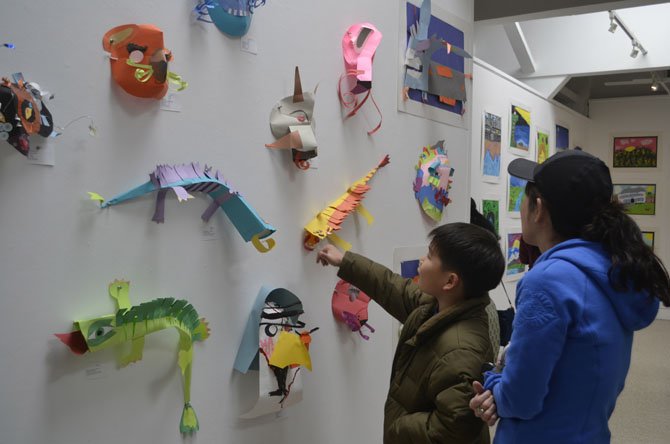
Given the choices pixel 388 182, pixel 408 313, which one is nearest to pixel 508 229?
pixel 388 182

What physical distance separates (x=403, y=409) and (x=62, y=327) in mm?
909

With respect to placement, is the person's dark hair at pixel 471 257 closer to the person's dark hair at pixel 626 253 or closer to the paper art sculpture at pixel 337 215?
the person's dark hair at pixel 626 253

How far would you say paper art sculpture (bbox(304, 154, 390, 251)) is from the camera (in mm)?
2049

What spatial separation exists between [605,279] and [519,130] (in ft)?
12.9

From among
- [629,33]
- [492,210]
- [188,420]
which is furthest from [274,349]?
[629,33]

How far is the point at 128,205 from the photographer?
1.49 meters

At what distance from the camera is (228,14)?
170 centimetres

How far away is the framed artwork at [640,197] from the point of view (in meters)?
8.02

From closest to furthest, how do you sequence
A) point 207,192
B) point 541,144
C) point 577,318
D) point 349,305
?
point 577,318
point 207,192
point 349,305
point 541,144

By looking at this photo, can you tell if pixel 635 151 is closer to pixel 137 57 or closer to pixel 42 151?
pixel 137 57

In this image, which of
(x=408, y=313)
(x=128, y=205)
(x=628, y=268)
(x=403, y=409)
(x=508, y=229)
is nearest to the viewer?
(x=628, y=268)

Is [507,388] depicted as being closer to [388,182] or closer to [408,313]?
[408,313]

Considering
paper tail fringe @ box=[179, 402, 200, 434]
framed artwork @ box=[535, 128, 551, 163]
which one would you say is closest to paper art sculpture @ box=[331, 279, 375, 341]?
paper tail fringe @ box=[179, 402, 200, 434]

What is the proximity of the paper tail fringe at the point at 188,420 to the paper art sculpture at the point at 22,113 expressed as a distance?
2.59 feet
